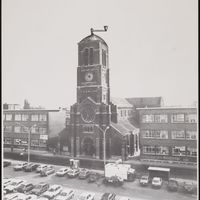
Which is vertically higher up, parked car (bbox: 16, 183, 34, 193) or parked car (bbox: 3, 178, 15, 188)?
parked car (bbox: 3, 178, 15, 188)

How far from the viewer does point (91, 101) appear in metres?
14.4

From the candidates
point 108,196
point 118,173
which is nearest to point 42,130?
point 118,173

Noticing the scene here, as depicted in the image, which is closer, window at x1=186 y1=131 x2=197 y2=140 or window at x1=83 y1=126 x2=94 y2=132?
window at x1=186 y1=131 x2=197 y2=140

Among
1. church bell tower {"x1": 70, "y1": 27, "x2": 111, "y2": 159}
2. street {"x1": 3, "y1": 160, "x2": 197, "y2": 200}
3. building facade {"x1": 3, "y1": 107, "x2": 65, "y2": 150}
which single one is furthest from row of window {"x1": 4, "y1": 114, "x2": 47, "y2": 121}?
street {"x1": 3, "y1": 160, "x2": 197, "y2": 200}

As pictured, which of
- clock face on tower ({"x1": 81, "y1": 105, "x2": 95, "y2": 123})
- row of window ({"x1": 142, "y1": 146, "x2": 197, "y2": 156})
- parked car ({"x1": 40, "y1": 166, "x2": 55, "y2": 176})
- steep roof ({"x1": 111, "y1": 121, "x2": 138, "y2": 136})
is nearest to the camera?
row of window ({"x1": 142, "y1": 146, "x2": 197, "y2": 156})

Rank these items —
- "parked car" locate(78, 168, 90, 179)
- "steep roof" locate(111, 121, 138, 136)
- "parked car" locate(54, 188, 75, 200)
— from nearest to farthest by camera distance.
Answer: "parked car" locate(54, 188, 75, 200), "parked car" locate(78, 168, 90, 179), "steep roof" locate(111, 121, 138, 136)

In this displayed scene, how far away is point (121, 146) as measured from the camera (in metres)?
12.1

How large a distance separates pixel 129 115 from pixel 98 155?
273 cm

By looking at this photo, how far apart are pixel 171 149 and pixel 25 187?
657 centimetres

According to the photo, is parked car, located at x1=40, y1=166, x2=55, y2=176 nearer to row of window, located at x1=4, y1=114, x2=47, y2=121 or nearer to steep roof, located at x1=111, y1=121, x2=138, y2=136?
row of window, located at x1=4, y1=114, x2=47, y2=121

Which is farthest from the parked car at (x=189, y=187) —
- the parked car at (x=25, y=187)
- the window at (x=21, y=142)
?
the window at (x=21, y=142)

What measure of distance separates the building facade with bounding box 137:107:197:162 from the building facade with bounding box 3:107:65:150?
15.1 ft

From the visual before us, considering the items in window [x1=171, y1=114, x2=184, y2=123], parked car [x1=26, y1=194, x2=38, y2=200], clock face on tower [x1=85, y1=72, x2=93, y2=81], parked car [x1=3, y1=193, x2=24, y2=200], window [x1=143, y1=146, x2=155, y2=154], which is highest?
clock face on tower [x1=85, y1=72, x2=93, y2=81]

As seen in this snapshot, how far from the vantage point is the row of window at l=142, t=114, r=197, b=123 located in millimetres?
8603
